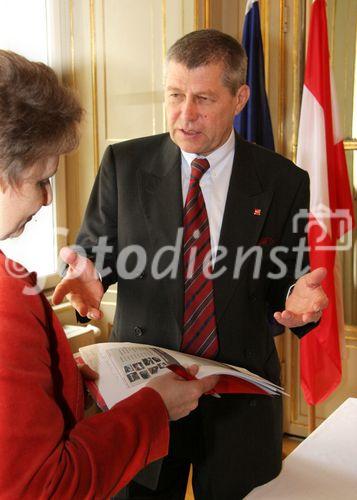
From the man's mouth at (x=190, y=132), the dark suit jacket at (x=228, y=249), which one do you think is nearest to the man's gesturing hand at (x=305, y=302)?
the dark suit jacket at (x=228, y=249)

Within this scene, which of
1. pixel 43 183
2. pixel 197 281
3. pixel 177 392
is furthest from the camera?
pixel 197 281

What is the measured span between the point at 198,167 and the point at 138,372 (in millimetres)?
784

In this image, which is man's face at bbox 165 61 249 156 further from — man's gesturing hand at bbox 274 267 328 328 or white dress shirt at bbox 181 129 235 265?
man's gesturing hand at bbox 274 267 328 328

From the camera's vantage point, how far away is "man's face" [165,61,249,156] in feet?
5.64

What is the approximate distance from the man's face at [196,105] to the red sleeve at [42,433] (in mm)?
977

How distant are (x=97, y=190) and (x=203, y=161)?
36 centimetres

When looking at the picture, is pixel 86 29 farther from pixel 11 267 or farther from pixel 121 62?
pixel 11 267

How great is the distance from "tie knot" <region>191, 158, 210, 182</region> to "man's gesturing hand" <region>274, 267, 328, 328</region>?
0.44m

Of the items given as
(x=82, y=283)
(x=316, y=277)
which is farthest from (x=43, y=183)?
(x=316, y=277)

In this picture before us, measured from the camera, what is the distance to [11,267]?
874 millimetres

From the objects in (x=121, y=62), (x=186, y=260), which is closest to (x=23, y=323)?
(x=186, y=260)

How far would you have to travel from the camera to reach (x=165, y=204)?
5.74 ft

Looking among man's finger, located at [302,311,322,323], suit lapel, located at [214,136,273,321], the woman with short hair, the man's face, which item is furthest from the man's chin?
the woman with short hair

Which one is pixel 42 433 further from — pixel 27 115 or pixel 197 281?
pixel 197 281
